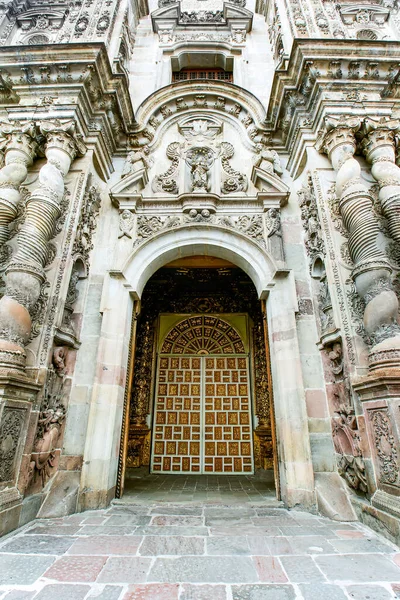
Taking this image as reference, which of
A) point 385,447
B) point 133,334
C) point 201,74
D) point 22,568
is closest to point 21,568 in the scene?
point 22,568

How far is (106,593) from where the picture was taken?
2.08 meters

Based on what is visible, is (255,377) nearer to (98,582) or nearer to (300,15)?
(98,582)

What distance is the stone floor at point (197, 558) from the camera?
2.12m

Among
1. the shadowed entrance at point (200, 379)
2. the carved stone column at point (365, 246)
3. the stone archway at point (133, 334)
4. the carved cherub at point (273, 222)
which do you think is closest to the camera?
the carved stone column at point (365, 246)

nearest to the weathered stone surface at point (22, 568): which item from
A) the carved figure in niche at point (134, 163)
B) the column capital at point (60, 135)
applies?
the column capital at point (60, 135)

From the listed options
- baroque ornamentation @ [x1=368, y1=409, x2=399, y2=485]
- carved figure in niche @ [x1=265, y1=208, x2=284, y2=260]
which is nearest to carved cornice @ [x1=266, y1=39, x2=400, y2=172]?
carved figure in niche @ [x1=265, y1=208, x2=284, y2=260]

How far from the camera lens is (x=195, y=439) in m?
7.18

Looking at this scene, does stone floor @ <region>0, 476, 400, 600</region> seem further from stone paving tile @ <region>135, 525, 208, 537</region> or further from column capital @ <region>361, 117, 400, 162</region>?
column capital @ <region>361, 117, 400, 162</region>

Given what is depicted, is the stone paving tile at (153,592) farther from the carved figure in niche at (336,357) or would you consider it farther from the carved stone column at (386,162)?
the carved stone column at (386,162)

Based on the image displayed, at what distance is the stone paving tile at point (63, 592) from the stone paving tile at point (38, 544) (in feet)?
2.15

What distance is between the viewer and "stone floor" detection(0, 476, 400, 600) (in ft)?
6.97

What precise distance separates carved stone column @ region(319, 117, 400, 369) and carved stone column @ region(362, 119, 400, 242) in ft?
0.72

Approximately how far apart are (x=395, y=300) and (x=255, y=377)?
4.45 m

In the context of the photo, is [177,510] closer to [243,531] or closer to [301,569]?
[243,531]
